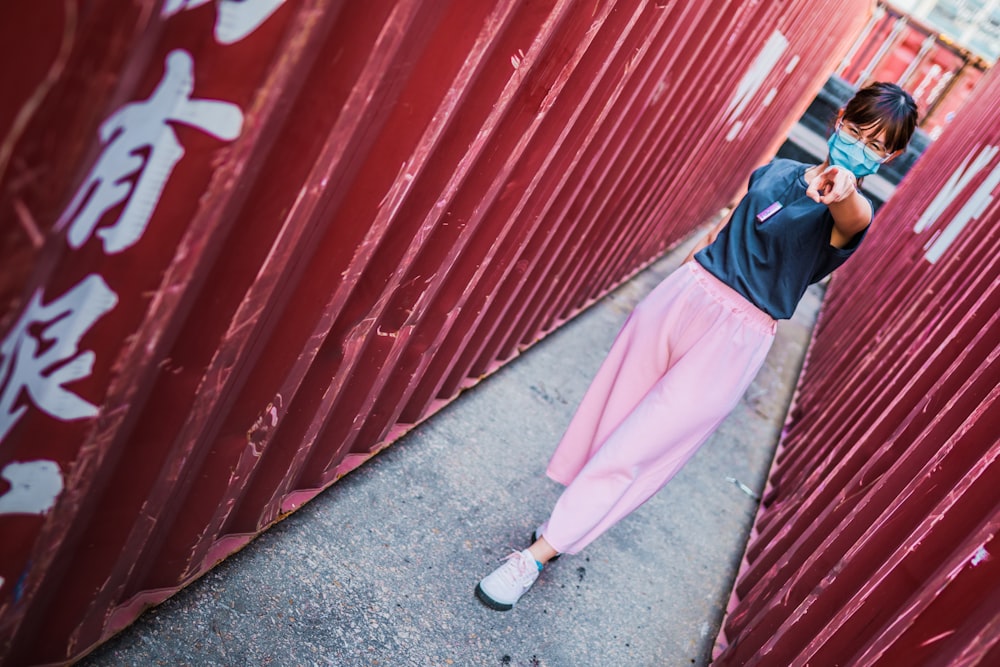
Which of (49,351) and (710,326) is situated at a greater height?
(710,326)

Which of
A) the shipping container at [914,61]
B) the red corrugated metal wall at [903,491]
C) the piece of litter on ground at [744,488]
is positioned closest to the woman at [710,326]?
the red corrugated metal wall at [903,491]

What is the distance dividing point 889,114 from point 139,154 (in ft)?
6.30

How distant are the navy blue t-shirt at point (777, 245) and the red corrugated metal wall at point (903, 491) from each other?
0.56 metres

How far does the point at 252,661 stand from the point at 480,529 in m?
1.03

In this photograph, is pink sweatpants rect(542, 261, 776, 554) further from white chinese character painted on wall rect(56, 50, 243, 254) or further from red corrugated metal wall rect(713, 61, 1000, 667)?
white chinese character painted on wall rect(56, 50, 243, 254)

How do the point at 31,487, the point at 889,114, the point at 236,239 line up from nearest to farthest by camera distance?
the point at 31,487
the point at 236,239
the point at 889,114

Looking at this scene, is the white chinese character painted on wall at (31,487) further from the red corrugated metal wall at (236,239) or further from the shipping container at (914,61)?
the shipping container at (914,61)

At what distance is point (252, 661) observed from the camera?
181 cm

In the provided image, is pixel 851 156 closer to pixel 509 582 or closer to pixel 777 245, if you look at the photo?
pixel 777 245

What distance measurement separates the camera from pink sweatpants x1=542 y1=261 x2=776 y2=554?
2.28 metres

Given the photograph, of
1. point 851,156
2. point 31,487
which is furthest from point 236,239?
point 851,156

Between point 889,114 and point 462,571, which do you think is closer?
point 889,114

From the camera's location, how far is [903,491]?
2.19 meters

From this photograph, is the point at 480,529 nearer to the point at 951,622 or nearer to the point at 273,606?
the point at 273,606
